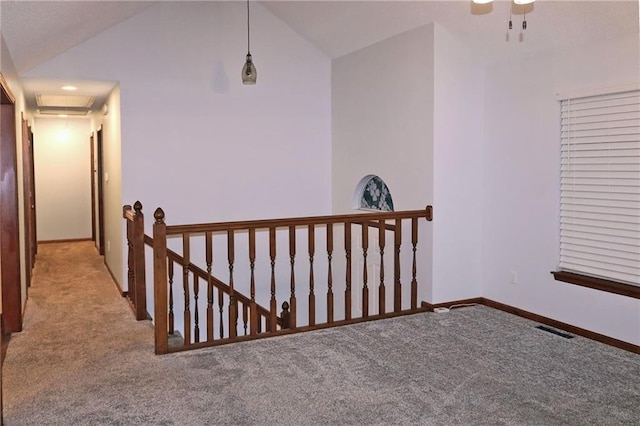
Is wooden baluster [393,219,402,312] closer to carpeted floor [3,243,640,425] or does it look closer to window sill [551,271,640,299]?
carpeted floor [3,243,640,425]

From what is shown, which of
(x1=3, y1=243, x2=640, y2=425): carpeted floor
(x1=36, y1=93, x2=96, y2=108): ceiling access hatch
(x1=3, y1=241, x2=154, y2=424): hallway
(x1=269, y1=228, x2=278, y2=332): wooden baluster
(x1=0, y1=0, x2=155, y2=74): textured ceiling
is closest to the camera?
(x1=3, y1=243, x2=640, y2=425): carpeted floor

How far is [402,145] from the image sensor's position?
510 centimetres

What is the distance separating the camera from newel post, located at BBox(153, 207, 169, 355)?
3578 mm

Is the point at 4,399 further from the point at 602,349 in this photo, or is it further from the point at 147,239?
the point at 602,349

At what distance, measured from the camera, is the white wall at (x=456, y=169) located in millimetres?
4727

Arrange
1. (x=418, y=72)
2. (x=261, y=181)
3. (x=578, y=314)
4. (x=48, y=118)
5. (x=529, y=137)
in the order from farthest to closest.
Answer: (x=48, y=118)
(x=261, y=181)
(x=418, y=72)
(x=529, y=137)
(x=578, y=314)

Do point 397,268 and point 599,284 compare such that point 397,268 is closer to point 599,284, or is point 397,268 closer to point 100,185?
point 599,284

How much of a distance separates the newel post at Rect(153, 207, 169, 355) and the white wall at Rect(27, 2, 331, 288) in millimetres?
2100

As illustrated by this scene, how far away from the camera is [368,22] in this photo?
5086mm

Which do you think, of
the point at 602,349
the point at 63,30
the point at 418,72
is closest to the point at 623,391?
the point at 602,349

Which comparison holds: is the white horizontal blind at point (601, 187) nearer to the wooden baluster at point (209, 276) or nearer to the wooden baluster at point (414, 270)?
the wooden baluster at point (414, 270)

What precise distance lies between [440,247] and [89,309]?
3.08 meters

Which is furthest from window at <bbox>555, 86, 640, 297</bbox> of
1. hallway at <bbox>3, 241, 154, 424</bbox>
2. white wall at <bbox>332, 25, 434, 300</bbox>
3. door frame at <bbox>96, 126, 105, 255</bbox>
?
door frame at <bbox>96, 126, 105, 255</bbox>

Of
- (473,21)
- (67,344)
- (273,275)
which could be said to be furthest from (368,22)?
(67,344)
